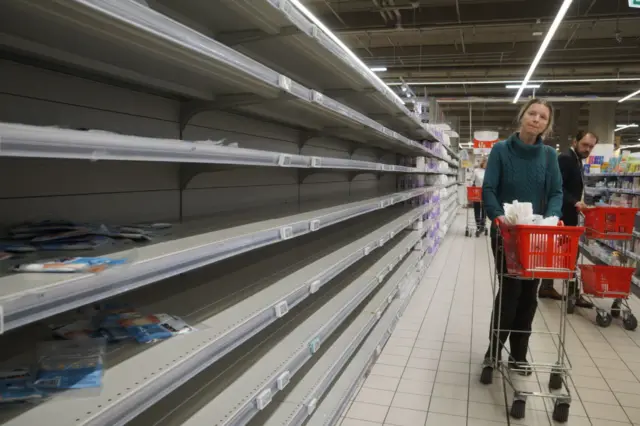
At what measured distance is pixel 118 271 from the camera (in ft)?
3.73

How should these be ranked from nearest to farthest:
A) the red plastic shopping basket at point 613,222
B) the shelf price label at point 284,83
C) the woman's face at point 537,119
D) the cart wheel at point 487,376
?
the shelf price label at point 284,83, the woman's face at point 537,119, the cart wheel at point 487,376, the red plastic shopping basket at point 613,222

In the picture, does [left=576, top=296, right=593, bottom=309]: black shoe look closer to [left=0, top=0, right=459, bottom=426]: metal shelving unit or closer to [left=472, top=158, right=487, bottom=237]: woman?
[left=0, top=0, right=459, bottom=426]: metal shelving unit

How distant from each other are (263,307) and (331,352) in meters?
1.11

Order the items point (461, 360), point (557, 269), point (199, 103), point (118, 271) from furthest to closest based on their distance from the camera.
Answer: point (461, 360) < point (557, 269) < point (199, 103) < point (118, 271)

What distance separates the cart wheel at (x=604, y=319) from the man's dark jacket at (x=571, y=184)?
0.89 meters

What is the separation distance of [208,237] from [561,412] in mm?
2292

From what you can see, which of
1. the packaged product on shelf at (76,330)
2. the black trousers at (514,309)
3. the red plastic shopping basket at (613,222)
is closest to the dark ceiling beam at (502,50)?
the red plastic shopping basket at (613,222)

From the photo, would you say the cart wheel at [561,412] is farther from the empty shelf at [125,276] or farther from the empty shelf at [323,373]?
the empty shelf at [125,276]

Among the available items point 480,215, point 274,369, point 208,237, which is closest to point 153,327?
point 208,237

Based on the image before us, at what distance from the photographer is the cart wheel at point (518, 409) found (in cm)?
283

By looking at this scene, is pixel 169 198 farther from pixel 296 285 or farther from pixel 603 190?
pixel 603 190

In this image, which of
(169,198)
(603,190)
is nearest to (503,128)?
(603,190)

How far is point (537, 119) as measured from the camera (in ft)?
9.93

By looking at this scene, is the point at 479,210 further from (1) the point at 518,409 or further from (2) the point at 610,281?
(1) the point at 518,409
